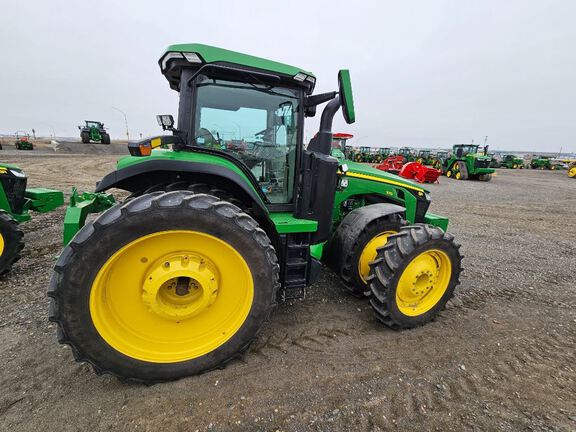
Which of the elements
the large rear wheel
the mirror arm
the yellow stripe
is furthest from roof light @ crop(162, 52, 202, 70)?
the yellow stripe

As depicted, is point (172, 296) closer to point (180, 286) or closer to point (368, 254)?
point (180, 286)

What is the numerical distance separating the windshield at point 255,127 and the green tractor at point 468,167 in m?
20.1

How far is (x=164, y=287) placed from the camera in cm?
210

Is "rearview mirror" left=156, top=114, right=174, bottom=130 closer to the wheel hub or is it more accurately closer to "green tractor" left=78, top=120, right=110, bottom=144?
the wheel hub

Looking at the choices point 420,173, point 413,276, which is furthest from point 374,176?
point 420,173

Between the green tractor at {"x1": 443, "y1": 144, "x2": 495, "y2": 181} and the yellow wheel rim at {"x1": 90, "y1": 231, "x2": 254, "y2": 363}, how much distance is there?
20970 millimetres

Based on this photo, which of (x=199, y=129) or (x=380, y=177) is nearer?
(x=199, y=129)

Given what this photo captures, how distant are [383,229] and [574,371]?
1873 mm

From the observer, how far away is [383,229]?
315 cm

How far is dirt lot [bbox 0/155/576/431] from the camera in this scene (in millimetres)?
1826

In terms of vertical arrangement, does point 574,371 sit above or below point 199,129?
below

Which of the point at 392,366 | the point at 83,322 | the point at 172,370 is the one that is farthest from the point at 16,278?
the point at 392,366

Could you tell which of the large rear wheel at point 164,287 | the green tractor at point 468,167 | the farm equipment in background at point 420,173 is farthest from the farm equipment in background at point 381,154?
the large rear wheel at point 164,287

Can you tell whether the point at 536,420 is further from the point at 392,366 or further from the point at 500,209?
the point at 500,209
